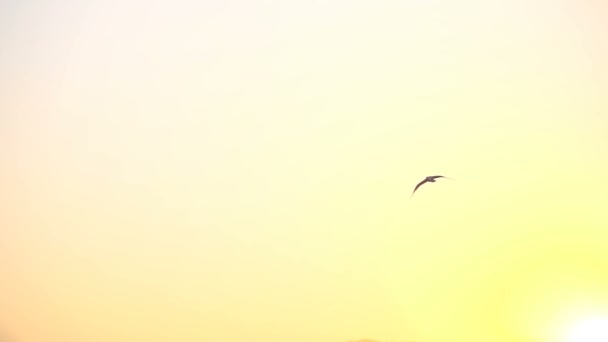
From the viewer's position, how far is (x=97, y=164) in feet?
8.25

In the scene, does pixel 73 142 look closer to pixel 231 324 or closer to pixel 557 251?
pixel 231 324

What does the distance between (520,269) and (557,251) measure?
0.16 meters

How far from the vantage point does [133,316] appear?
8.68 feet

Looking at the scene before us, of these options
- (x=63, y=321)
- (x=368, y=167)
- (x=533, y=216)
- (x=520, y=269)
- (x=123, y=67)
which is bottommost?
(x=63, y=321)

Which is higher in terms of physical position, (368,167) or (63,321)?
(368,167)

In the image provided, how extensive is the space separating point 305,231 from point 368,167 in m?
0.39

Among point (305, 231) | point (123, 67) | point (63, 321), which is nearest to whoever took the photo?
Result: point (123, 67)

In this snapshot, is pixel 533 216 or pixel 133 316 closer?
pixel 533 216

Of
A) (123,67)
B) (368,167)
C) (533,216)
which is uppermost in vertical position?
(123,67)

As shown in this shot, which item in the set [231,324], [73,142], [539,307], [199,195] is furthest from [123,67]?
[539,307]

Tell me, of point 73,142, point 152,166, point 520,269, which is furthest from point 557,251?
point 73,142

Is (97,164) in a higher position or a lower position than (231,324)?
higher

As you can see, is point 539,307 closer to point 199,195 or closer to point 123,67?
point 199,195

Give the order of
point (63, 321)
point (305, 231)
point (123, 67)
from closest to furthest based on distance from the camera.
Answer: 1. point (123, 67)
2. point (305, 231)
3. point (63, 321)
